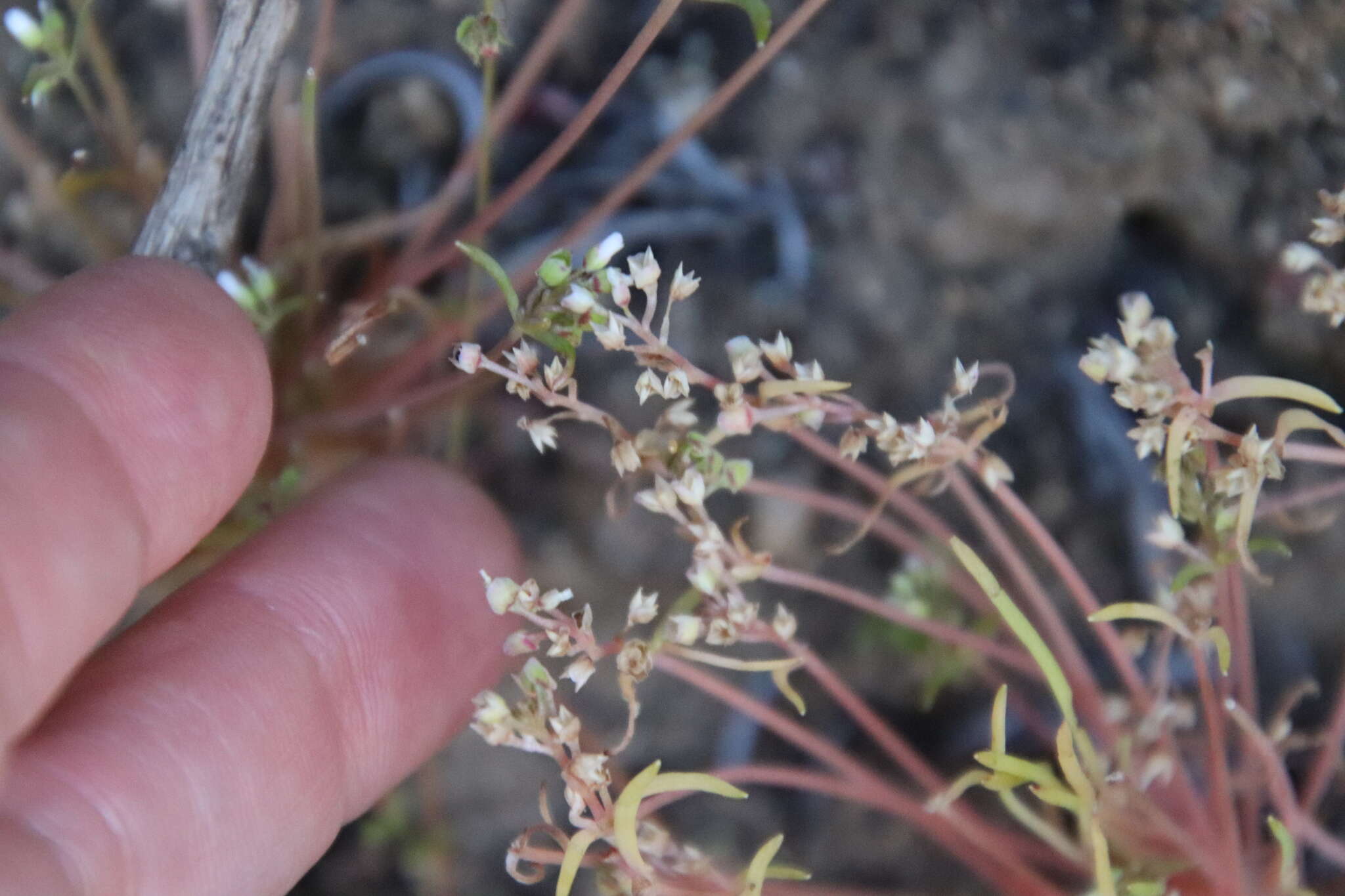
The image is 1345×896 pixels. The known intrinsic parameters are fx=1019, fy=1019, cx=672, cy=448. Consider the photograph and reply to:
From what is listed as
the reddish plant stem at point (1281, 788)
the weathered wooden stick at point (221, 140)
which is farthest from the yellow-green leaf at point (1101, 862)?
the weathered wooden stick at point (221, 140)

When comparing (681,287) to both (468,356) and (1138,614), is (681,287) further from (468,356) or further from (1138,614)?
(1138,614)

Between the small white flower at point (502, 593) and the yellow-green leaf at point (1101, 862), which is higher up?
the small white flower at point (502, 593)

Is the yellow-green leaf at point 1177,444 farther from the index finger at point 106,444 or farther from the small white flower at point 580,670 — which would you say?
the index finger at point 106,444

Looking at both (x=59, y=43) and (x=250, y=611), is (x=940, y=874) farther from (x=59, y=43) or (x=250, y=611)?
(x=59, y=43)

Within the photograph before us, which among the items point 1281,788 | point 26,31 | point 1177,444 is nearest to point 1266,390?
point 1177,444

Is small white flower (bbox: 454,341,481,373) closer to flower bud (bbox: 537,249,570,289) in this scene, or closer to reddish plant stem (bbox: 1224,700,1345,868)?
flower bud (bbox: 537,249,570,289)

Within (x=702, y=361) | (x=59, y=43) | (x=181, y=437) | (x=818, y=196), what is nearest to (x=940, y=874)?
(x=702, y=361)
